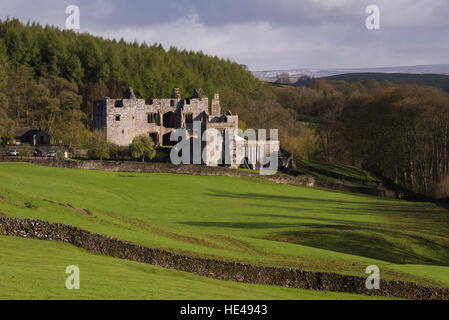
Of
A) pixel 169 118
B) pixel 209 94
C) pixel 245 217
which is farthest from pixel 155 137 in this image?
pixel 209 94

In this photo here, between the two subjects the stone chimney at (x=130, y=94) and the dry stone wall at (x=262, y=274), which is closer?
the dry stone wall at (x=262, y=274)

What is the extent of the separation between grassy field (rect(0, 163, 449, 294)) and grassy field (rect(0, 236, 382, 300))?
11.4ft

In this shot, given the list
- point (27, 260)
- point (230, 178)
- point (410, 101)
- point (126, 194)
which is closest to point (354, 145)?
point (410, 101)

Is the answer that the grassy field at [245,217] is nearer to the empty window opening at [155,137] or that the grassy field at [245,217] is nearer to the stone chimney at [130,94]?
the empty window opening at [155,137]

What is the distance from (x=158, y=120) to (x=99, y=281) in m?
71.9

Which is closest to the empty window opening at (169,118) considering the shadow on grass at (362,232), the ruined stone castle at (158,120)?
the ruined stone castle at (158,120)

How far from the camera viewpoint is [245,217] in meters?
47.2

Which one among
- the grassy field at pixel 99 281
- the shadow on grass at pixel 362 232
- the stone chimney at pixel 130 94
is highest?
the stone chimney at pixel 130 94

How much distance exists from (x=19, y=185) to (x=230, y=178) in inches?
1150

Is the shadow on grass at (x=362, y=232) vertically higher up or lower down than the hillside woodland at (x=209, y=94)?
lower down

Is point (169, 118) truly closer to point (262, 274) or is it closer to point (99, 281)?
point (262, 274)

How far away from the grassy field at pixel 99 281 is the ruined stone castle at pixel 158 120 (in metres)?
58.1

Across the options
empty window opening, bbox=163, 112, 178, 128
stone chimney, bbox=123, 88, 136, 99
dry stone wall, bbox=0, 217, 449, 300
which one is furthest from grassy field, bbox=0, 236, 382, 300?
stone chimney, bbox=123, 88, 136, 99

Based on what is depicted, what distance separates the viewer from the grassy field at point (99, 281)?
17812mm
